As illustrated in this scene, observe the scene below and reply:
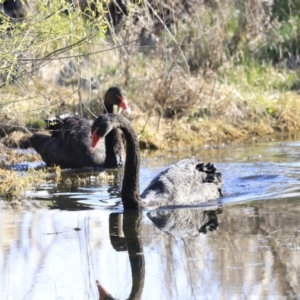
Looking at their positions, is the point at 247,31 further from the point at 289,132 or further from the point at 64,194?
the point at 64,194

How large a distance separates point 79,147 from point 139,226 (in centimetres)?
400

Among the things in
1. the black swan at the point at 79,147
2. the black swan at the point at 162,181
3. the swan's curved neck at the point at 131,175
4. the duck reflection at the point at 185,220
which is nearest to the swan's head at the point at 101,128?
the black swan at the point at 162,181

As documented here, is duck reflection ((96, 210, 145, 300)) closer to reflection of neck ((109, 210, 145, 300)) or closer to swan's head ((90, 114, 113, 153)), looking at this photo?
A: reflection of neck ((109, 210, 145, 300))

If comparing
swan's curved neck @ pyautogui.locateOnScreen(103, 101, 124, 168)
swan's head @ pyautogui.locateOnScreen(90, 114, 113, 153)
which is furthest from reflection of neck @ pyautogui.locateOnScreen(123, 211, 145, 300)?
swan's curved neck @ pyautogui.locateOnScreen(103, 101, 124, 168)

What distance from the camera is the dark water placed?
6.12 m

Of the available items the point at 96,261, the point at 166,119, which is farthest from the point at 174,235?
the point at 166,119

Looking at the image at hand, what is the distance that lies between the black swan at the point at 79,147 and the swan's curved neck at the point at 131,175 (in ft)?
9.19

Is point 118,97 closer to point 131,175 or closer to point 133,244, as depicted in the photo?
point 131,175

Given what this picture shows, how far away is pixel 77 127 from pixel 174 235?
4868mm

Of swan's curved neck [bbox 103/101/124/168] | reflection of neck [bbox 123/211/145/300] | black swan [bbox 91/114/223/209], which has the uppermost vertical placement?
swan's curved neck [bbox 103/101/124/168]

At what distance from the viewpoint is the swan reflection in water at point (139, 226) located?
22.5 ft

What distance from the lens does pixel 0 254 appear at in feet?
23.5

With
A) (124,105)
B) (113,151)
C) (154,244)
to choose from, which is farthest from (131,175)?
(124,105)

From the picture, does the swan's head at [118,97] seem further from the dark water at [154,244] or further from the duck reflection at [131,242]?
the duck reflection at [131,242]
